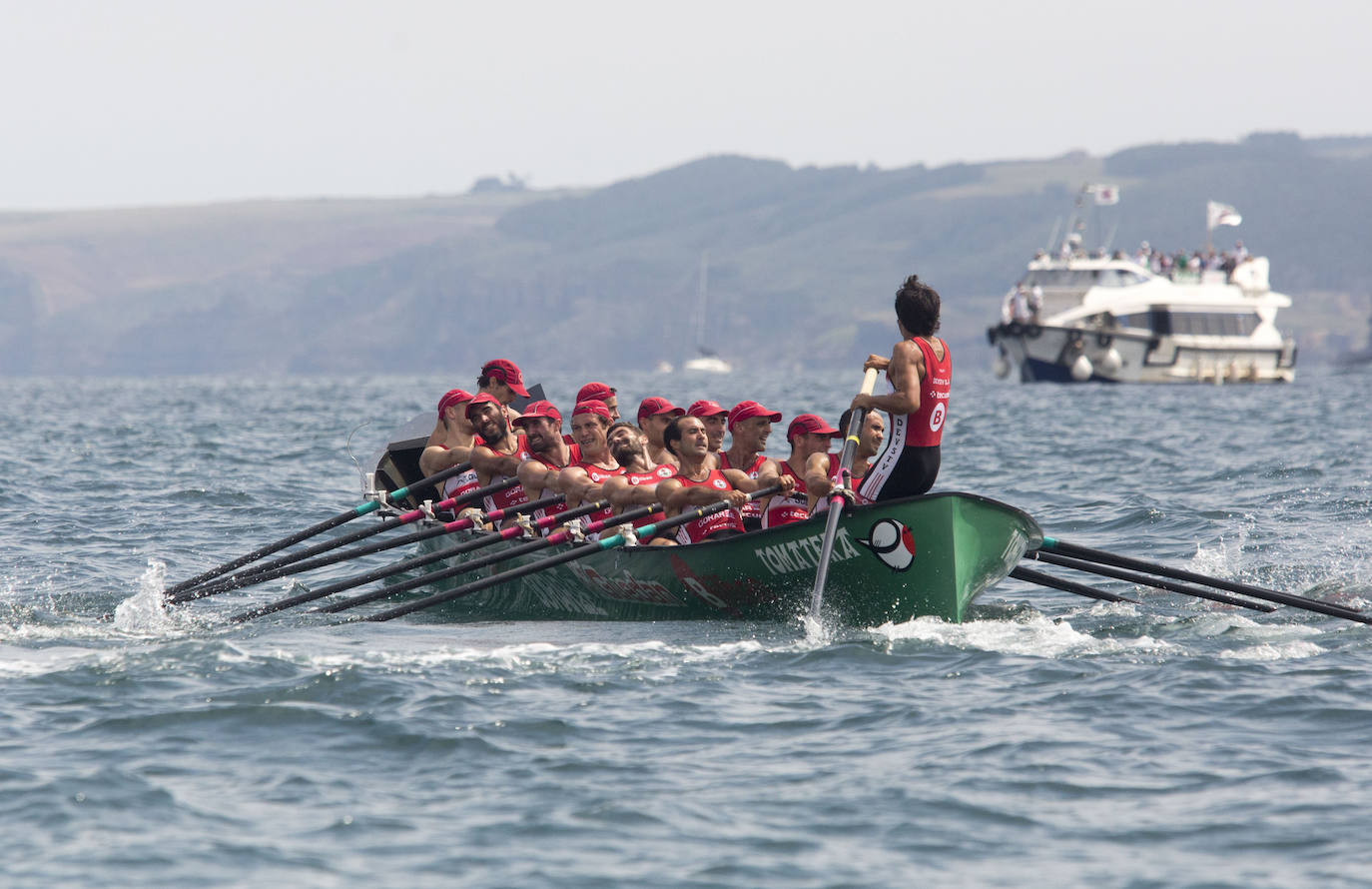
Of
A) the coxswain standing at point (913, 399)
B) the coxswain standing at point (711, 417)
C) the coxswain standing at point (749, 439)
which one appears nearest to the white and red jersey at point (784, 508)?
the coxswain standing at point (749, 439)

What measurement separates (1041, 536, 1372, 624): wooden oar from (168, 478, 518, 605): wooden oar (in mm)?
4570

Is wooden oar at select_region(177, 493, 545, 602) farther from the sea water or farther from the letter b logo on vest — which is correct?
the letter b logo on vest

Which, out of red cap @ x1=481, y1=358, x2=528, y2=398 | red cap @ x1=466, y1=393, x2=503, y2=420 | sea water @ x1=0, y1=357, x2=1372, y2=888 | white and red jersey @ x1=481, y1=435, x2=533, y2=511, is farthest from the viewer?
red cap @ x1=481, y1=358, x2=528, y2=398

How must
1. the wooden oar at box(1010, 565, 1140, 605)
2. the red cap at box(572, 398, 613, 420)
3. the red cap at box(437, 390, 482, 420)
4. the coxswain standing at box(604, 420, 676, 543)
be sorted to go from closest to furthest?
the coxswain standing at box(604, 420, 676, 543) → the wooden oar at box(1010, 565, 1140, 605) → the red cap at box(572, 398, 613, 420) → the red cap at box(437, 390, 482, 420)

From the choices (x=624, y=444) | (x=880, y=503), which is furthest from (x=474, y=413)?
(x=880, y=503)

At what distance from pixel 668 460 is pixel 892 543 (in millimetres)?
2458

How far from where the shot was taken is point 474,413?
1380cm

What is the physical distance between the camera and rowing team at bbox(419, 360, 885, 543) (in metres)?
11.9

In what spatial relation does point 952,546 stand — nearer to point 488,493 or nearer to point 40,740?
point 488,493

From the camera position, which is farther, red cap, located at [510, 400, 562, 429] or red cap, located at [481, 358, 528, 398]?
red cap, located at [481, 358, 528, 398]

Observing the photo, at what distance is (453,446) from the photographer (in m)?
14.5

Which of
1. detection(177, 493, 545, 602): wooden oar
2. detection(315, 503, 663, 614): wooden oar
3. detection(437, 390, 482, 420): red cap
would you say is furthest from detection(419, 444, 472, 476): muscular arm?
detection(315, 503, 663, 614): wooden oar

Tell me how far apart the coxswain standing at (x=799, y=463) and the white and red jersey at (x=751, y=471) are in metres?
0.24

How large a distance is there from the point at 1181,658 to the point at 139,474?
20.2 m
